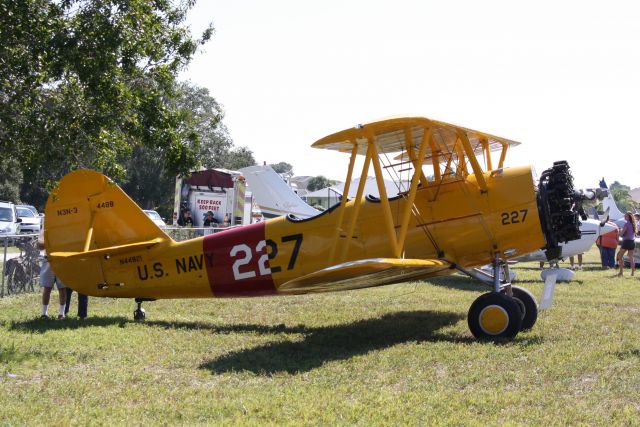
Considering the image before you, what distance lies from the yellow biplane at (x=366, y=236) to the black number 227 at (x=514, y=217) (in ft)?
0.04

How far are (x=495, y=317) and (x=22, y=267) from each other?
31.6 feet

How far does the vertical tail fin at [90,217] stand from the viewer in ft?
31.8

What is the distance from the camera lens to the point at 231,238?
30.9ft

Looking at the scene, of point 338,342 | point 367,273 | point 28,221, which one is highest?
point 28,221

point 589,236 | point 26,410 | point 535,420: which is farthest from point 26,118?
point 589,236

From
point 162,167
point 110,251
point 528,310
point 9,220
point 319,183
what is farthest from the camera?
point 319,183

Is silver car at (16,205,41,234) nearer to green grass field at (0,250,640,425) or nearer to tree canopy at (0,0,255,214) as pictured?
green grass field at (0,250,640,425)

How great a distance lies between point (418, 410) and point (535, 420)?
0.86 meters

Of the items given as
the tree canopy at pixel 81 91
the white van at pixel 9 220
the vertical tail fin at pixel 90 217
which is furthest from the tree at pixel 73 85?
the white van at pixel 9 220

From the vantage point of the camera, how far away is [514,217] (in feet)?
27.3

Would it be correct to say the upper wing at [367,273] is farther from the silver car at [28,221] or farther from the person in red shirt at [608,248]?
the silver car at [28,221]

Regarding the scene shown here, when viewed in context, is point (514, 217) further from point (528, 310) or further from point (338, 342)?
point (338, 342)

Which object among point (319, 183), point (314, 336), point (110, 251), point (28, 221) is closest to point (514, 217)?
point (314, 336)

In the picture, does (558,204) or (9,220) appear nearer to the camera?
Result: (558,204)
